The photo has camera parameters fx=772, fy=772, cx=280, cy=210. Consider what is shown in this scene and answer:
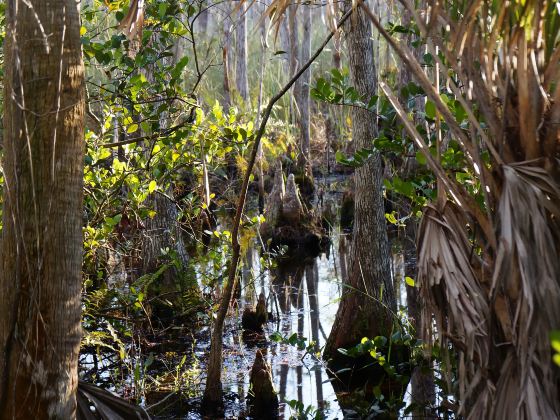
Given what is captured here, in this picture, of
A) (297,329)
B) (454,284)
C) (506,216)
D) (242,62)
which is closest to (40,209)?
(454,284)

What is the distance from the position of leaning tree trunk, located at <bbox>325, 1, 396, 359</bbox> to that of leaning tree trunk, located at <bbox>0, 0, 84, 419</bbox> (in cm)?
356

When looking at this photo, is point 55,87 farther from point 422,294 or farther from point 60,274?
point 422,294

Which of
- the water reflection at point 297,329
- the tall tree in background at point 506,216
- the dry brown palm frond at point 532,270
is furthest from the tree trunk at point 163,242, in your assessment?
the dry brown palm frond at point 532,270

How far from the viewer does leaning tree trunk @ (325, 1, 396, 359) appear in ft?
20.8

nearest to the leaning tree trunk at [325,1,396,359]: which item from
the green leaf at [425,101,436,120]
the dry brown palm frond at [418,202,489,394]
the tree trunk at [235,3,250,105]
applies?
the green leaf at [425,101,436,120]

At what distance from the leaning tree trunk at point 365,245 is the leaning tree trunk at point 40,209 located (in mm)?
3555

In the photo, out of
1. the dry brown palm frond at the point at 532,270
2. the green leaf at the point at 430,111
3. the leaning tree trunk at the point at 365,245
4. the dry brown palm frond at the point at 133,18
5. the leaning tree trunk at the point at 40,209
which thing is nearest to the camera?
the dry brown palm frond at the point at 532,270

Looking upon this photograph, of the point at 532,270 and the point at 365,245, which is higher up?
the point at 532,270

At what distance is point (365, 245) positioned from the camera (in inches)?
256

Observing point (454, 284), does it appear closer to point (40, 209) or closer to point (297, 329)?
point (40, 209)

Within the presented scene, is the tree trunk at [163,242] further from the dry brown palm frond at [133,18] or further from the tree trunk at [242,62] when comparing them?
the tree trunk at [242,62]

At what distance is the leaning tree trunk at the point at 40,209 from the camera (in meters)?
3.02

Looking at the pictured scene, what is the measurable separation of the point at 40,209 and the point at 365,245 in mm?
3848

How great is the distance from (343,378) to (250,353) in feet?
3.27
